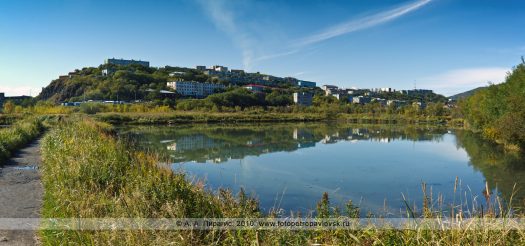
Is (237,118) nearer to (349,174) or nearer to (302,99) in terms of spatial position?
(349,174)

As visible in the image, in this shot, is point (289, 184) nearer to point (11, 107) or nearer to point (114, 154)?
point (114, 154)

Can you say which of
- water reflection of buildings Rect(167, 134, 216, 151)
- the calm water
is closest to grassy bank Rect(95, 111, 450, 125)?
water reflection of buildings Rect(167, 134, 216, 151)

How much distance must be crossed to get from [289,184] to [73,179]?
334 inches

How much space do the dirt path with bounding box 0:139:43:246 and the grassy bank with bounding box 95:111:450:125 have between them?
142 ft

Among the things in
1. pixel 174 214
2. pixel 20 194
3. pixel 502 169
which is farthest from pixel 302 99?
pixel 174 214

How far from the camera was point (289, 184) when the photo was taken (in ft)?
48.8

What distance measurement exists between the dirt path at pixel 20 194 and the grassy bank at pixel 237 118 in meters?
43.2

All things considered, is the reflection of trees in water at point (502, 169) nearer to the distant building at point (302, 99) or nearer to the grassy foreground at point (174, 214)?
the grassy foreground at point (174, 214)

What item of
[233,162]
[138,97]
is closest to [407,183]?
[233,162]

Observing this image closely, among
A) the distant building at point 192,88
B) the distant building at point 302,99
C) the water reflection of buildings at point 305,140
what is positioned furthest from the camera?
the distant building at point 302,99

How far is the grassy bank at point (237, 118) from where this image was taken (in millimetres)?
61594

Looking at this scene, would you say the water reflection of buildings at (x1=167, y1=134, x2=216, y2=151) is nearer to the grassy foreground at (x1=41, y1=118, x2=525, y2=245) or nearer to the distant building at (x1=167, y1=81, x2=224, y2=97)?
the grassy foreground at (x1=41, y1=118, x2=525, y2=245)

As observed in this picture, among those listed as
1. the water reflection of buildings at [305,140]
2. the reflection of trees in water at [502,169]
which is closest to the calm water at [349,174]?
the reflection of trees in water at [502,169]

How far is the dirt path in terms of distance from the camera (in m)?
5.76
